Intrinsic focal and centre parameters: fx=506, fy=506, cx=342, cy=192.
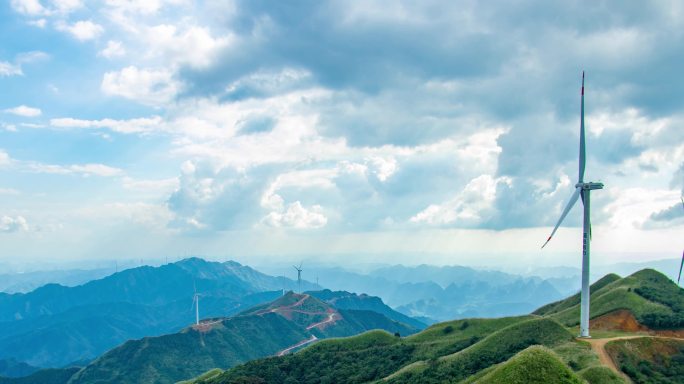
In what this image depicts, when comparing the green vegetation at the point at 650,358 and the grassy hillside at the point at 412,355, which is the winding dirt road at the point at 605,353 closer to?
the green vegetation at the point at 650,358

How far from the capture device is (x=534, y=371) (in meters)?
81.4

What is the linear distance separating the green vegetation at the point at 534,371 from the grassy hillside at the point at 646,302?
55.9 meters

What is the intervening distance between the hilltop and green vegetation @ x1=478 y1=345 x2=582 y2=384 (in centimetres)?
16

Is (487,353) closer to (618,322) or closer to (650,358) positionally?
(650,358)

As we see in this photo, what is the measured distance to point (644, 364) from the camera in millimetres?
95812

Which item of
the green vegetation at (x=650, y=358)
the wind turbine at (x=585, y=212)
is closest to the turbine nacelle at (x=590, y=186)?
the wind turbine at (x=585, y=212)

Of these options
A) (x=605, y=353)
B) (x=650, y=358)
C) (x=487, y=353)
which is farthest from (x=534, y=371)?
(x=650, y=358)

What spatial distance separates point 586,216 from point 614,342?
25750mm

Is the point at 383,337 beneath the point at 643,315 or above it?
beneath

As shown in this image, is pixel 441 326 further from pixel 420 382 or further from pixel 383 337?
pixel 420 382

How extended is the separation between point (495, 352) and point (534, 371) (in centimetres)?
3329

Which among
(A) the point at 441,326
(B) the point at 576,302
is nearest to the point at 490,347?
(A) the point at 441,326

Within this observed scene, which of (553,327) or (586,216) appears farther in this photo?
(553,327)

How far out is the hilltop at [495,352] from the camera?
86.3 m
